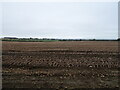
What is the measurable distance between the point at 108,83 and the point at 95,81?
2.00 ft

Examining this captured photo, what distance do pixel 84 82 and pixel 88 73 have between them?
1914 mm

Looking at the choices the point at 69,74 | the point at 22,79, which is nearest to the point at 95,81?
the point at 69,74

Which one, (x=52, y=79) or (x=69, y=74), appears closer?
(x=52, y=79)

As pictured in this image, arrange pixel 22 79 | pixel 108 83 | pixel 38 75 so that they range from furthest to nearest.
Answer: pixel 38 75 → pixel 22 79 → pixel 108 83

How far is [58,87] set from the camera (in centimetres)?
768

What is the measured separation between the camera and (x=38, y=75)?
9781 millimetres

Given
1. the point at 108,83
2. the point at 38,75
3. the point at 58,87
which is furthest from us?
the point at 38,75

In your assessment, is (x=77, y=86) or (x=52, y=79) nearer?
(x=77, y=86)

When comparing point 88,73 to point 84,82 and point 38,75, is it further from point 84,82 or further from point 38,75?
point 38,75

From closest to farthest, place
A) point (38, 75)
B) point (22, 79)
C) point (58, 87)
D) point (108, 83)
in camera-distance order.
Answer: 1. point (58, 87)
2. point (108, 83)
3. point (22, 79)
4. point (38, 75)

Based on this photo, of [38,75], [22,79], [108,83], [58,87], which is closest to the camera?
[58,87]

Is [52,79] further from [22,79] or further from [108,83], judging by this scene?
[108,83]

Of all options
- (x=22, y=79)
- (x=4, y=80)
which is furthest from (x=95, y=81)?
(x=4, y=80)

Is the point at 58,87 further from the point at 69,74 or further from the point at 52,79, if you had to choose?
Result: the point at 69,74
